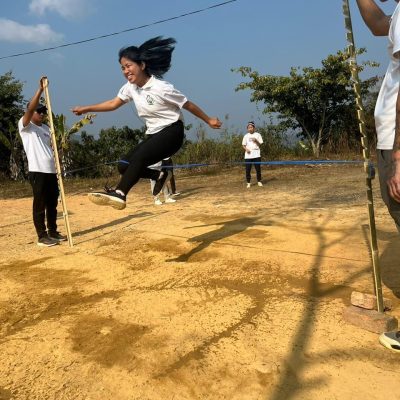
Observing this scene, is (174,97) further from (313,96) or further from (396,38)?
(313,96)

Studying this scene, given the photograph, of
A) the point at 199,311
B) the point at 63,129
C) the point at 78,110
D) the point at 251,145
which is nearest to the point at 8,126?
the point at 63,129

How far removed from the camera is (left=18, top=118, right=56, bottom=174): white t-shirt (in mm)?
5594

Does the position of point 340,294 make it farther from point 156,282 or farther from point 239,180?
point 239,180

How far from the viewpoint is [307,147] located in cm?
1702

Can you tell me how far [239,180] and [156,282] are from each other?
8.68m

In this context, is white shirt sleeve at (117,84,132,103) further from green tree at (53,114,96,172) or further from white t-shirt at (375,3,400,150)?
green tree at (53,114,96,172)

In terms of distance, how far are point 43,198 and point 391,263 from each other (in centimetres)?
431

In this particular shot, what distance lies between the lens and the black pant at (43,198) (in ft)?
18.5

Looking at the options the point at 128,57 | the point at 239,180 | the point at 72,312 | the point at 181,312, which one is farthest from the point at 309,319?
the point at 239,180

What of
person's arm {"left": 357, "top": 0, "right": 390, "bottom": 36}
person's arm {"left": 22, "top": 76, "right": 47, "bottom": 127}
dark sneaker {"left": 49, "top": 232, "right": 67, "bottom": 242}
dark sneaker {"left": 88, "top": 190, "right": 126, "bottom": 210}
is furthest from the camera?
dark sneaker {"left": 49, "top": 232, "right": 67, "bottom": 242}

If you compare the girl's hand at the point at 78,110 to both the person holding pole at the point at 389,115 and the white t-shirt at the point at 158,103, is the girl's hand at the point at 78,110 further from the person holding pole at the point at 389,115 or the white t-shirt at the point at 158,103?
the person holding pole at the point at 389,115

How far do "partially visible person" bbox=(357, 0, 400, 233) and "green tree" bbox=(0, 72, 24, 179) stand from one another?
48.8 feet

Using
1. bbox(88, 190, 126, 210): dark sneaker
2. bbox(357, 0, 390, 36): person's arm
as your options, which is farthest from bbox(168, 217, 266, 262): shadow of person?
bbox(357, 0, 390, 36): person's arm

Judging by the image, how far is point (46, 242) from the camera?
18.7ft
